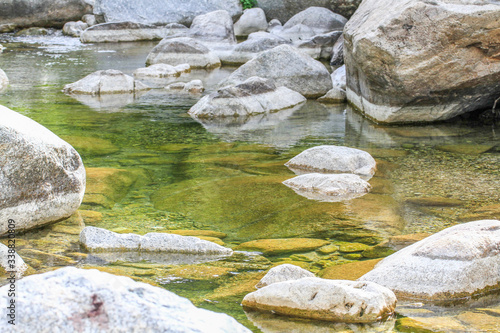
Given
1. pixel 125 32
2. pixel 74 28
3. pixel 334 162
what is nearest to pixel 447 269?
pixel 334 162

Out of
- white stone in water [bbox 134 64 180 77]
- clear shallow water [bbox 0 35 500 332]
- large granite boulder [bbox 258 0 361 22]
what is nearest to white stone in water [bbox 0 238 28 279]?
clear shallow water [bbox 0 35 500 332]

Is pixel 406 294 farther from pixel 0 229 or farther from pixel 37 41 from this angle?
pixel 37 41

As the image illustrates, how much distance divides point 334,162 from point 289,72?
5.41 metres

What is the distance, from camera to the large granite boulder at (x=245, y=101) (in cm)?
1016

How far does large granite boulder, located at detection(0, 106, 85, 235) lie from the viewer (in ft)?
13.7

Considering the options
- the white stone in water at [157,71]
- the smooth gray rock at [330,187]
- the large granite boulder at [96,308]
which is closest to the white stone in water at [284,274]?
the large granite boulder at [96,308]

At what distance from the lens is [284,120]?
Answer: 10.0 meters

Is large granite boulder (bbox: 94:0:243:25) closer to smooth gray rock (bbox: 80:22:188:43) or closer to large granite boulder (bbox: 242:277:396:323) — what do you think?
smooth gray rock (bbox: 80:22:188:43)

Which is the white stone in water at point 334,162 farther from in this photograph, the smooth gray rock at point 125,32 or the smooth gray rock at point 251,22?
the smooth gray rock at point 251,22

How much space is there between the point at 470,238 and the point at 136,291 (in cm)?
232

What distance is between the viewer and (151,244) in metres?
4.12

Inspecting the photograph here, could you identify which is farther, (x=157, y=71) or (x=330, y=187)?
(x=157, y=71)

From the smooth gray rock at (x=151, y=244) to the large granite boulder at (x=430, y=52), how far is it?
17.2 ft

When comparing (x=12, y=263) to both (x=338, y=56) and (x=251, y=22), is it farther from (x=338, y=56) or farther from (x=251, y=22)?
(x=251, y=22)
